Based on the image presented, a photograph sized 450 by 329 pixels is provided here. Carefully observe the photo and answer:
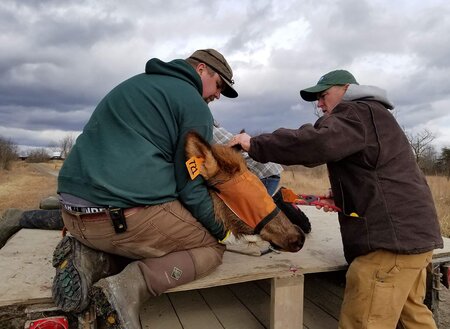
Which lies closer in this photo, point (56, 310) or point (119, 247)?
point (56, 310)

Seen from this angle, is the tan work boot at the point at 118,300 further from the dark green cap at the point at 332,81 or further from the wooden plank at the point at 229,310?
the dark green cap at the point at 332,81

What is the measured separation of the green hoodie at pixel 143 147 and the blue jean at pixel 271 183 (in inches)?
49.0

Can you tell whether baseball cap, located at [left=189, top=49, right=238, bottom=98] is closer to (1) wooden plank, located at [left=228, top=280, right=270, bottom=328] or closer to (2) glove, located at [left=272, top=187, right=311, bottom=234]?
(2) glove, located at [left=272, top=187, right=311, bottom=234]

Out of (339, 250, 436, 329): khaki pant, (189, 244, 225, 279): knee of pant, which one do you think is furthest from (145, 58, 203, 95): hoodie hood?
(339, 250, 436, 329): khaki pant

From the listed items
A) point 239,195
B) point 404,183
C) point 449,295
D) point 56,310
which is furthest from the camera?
point 449,295

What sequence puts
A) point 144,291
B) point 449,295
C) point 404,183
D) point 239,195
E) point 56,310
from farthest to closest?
point 449,295 → point 404,183 → point 239,195 → point 144,291 → point 56,310

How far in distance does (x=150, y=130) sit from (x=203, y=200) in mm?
482

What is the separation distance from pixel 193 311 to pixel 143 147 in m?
1.42

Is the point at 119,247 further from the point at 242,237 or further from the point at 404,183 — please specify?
the point at 404,183

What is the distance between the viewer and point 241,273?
232cm

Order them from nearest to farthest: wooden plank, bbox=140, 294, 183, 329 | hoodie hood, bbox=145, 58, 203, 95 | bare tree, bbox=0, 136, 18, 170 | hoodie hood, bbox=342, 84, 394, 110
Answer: hoodie hood, bbox=145, 58, 203, 95
hoodie hood, bbox=342, 84, 394, 110
wooden plank, bbox=140, 294, 183, 329
bare tree, bbox=0, 136, 18, 170

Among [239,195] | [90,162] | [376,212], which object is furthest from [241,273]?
[90,162]

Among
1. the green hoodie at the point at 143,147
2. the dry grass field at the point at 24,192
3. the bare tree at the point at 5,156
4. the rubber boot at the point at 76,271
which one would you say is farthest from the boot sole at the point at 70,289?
the bare tree at the point at 5,156

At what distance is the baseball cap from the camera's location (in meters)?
2.82
